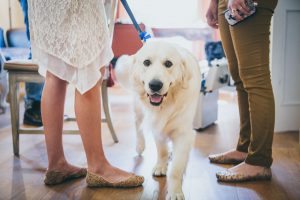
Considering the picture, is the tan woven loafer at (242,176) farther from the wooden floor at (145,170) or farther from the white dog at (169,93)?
the white dog at (169,93)

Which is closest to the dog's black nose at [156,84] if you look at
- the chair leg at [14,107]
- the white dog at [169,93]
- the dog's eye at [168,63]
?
the white dog at [169,93]

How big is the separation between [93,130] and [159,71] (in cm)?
37

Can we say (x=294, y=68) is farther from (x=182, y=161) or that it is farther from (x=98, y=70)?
(x=98, y=70)

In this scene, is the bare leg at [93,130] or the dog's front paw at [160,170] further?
the dog's front paw at [160,170]

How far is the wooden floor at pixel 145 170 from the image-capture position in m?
1.38

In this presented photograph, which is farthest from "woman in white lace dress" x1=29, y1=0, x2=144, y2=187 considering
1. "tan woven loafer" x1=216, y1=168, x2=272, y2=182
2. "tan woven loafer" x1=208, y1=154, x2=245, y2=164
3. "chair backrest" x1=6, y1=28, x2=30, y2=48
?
"chair backrest" x1=6, y1=28, x2=30, y2=48

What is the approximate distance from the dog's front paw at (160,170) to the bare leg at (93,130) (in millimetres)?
183

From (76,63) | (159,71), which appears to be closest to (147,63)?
(159,71)

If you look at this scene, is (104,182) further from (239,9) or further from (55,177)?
(239,9)

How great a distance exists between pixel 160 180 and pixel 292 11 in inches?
63.7

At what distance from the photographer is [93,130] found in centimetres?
140

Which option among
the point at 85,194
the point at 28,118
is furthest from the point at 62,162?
the point at 28,118

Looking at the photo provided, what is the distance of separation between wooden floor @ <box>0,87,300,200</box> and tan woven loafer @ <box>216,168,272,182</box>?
26 millimetres

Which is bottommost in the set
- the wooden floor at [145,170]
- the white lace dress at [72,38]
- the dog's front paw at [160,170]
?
the wooden floor at [145,170]
